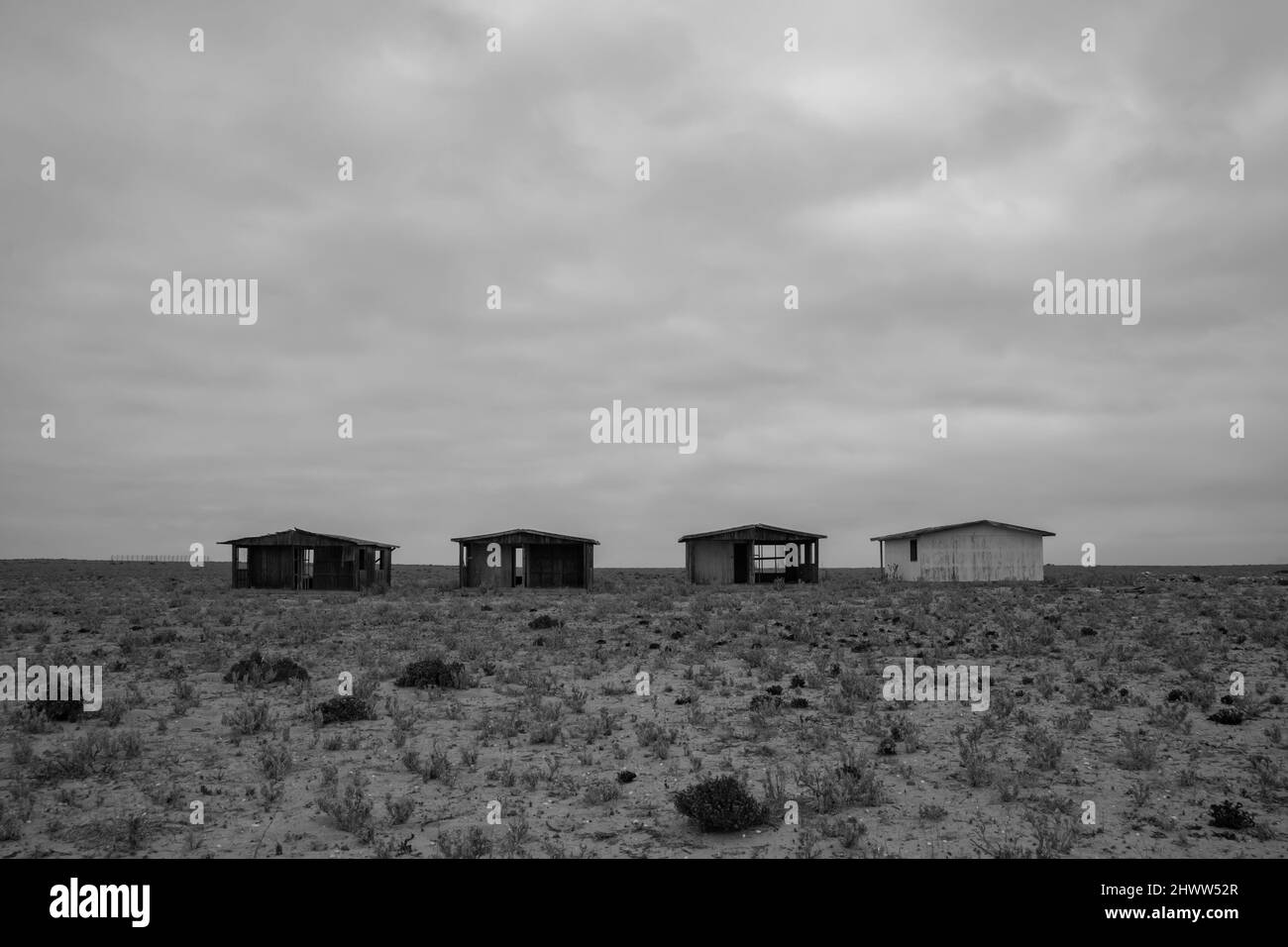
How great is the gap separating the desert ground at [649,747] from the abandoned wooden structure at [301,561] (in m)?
23.1

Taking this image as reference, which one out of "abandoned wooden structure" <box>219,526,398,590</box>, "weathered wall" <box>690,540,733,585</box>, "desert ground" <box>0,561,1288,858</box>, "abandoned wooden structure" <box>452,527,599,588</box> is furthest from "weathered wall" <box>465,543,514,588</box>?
"desert ground" <box>0,561,1288,858</box>

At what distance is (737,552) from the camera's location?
5006cm

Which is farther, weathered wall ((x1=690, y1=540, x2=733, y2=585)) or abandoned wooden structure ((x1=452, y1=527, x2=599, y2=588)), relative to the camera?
weathered wall ((x1=690, y1=540, x2=733, y2=585))

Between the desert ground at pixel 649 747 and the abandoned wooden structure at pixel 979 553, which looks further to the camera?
the abandoned wooden structure at pixel 979 553

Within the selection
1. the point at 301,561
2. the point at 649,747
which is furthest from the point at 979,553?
the point at 649,747

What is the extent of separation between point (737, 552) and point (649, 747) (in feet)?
128

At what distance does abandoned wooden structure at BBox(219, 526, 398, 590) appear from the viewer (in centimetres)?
4577

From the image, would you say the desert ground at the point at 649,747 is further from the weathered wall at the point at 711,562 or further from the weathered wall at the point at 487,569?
the weathered wall at the point at 711,562

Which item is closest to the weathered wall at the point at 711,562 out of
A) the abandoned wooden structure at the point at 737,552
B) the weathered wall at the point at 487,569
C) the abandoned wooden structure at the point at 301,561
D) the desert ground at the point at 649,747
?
the abandoned wooden structure at the point at 737,552

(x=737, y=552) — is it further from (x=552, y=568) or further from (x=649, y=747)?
(x=649, y=747)

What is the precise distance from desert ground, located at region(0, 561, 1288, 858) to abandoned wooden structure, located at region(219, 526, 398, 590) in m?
23.1

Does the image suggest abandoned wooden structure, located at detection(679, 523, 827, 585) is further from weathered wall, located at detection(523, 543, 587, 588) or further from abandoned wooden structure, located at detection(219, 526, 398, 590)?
abandoned wooden structure, located at detection(219, 526, 398, 590)

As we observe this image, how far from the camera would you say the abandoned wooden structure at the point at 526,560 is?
44625mm
